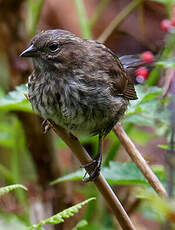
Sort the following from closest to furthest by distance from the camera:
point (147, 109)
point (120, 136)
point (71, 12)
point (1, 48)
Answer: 1. point (120, 136)
2. point (147, 109)
3. point (1, 48)
4. point (71, 12)

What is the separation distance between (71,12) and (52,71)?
4.60 meters

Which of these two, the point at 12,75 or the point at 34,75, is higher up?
the point at 34,75

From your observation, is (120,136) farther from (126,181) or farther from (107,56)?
(107,56)

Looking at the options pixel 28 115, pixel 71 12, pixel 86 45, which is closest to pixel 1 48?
pixel 28 115

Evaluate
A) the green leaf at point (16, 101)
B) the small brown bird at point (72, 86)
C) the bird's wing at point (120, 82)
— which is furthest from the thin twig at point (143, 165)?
the green leaf at point (16, 101)

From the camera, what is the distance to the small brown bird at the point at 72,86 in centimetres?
224

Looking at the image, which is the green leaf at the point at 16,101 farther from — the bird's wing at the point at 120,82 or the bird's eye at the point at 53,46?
the bird's wing at the point at 120,82

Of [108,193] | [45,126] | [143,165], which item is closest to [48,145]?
[45,126]

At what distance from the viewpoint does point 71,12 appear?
683 centimetres

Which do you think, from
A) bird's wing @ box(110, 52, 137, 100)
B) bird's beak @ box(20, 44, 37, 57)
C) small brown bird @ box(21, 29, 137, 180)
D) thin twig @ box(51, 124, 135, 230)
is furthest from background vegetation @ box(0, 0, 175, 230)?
thin twig @ box(51, 124, 135, 230)

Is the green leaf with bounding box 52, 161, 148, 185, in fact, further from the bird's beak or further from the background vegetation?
the bird's beak

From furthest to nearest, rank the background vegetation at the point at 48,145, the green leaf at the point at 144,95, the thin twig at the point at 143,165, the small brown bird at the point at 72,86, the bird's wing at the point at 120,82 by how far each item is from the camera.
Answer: the background vegetation at the point at 48,145, the bird's wing at the point at 120,82, the green leaf at the point at 144,95, the small brown bird at the point at 72,86, the thin twig at the point at 143,165

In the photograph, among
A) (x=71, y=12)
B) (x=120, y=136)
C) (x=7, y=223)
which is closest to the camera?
(x=7, y=223)

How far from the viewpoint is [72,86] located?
232cm
